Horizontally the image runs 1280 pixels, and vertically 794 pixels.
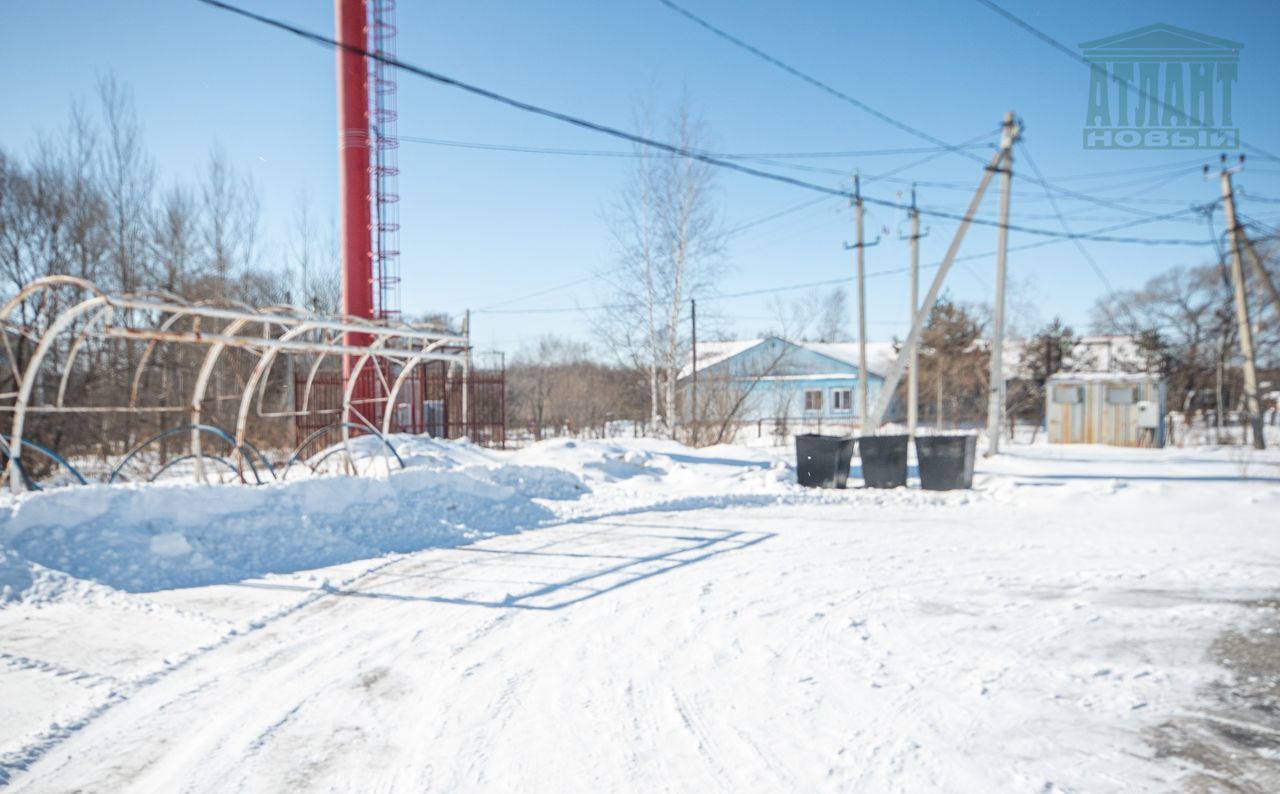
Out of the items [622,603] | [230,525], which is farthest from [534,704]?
[230,525]

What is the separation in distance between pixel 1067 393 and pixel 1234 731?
2414 centimetres

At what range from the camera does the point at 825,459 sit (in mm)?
14352

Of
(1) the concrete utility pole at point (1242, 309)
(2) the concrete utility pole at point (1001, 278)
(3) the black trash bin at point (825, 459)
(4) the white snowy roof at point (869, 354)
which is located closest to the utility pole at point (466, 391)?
(3) the black trash bin at point (825, 459)

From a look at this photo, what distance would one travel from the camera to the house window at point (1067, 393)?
974 inches

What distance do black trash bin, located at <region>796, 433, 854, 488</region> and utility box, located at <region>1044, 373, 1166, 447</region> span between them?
14.4 meters

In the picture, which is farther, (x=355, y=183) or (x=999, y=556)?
(x=355, y=183)

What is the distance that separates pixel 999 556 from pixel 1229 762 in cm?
490

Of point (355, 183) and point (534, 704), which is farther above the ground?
point (355, 183)

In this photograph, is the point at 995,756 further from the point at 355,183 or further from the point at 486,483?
the point at 355,183

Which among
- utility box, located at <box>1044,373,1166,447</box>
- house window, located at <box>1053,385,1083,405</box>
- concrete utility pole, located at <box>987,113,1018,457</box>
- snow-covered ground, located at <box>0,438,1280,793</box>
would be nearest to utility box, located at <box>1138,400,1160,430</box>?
utility box, located at <box>1044,373,1166,447</box>

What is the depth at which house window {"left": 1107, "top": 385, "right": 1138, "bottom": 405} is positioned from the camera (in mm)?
23750

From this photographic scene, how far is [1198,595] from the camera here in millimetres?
6273

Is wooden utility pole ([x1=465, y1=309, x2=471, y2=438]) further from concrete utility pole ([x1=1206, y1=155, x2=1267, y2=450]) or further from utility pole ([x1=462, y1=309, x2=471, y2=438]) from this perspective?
concrete utility pole ([x1=1206, y1=155, x2=1267, y2=450])

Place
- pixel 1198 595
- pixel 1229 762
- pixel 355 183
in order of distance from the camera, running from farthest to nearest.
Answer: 1. pixel 355 183
2. pixel 1198 595
3. pixel 1229 762
